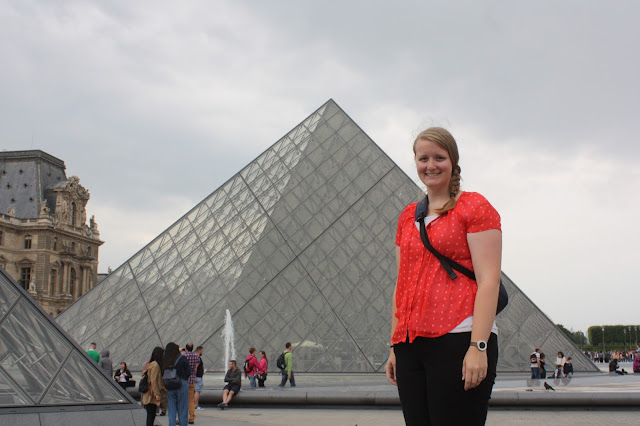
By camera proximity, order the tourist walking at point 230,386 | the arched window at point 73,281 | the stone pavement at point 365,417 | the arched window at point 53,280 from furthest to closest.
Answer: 1. the arched window at point 73,281
2. the arched window at point 53,280
3. the tourist walking at point 230,386
4. the stone pavement at point 365,417

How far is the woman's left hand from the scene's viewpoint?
170 centimetres

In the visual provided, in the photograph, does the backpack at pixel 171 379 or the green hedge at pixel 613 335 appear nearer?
the backpack at pixel 171 379

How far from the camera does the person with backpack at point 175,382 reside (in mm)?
→ 7383

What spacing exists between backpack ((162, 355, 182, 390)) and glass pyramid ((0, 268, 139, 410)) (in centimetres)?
178

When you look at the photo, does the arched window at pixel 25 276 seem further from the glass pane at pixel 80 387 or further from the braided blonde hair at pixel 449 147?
the braided blonde hair at pixel 449 147

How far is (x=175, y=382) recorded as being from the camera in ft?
24.2

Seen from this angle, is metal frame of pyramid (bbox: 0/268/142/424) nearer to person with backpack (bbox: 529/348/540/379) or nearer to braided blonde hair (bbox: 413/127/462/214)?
braided blonde hair (bbox: 413/127/462/214)

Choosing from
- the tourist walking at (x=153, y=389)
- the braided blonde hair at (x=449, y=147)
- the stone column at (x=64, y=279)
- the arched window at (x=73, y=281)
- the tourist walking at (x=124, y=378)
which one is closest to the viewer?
the braided blonde hair at (x=449, y=147)

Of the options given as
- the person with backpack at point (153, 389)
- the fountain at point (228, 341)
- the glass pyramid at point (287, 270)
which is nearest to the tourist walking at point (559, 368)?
the glass pyramid at point (287, 270)

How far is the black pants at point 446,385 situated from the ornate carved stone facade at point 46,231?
66414 millimetres

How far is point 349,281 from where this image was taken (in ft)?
57.5

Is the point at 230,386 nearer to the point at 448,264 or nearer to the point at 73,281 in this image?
the point at 448,264

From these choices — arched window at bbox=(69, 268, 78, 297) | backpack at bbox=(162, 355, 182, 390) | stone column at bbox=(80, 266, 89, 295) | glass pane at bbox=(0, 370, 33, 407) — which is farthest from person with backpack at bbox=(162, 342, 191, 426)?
stone column at bbox=(80, 266, 89, 295)

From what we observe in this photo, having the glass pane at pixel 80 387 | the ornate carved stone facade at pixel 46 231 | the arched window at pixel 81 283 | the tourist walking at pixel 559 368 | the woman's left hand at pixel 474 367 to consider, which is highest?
the ornate carved stone facade at pixel 46 231
